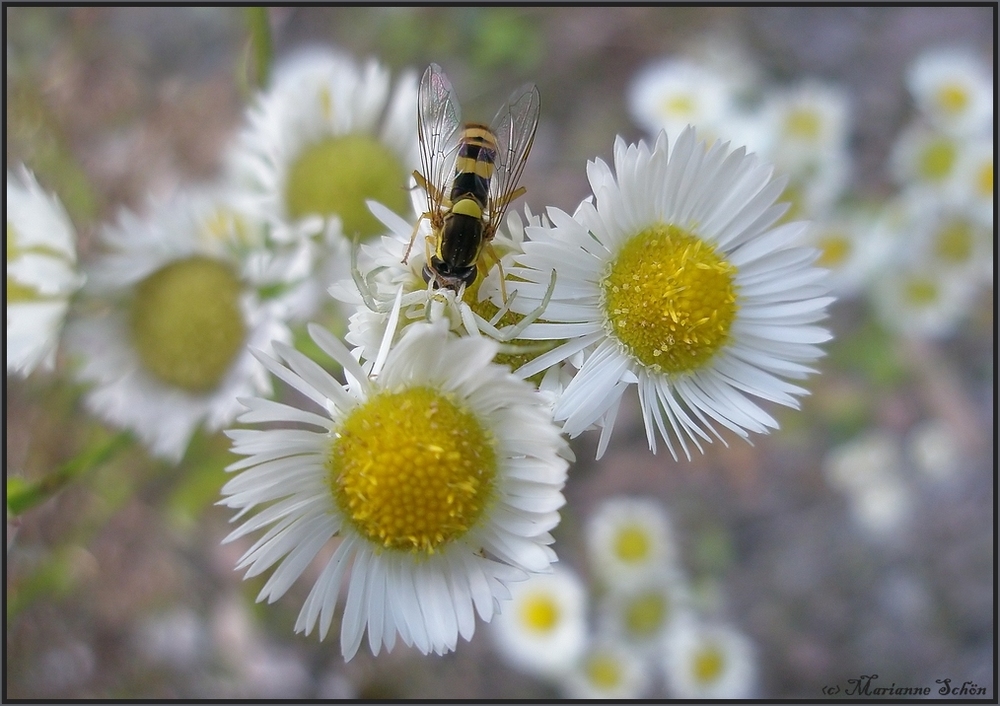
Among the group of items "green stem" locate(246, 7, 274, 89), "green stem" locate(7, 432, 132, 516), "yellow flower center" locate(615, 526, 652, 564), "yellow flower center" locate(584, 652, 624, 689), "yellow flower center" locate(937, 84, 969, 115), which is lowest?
"yellow flower center" locate(584, 652, 624, 689)

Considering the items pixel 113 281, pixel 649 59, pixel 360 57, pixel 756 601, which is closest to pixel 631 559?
pixel 756 601

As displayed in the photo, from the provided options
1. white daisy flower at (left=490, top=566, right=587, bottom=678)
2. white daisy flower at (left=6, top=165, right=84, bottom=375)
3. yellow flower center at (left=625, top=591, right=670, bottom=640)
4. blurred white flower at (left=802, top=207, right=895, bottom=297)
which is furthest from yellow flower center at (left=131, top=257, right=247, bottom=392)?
blurred white flower at (left=802, top=207, right=895, bottom=297)

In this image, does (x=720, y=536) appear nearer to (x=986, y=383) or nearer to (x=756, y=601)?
(x=756, y=601)

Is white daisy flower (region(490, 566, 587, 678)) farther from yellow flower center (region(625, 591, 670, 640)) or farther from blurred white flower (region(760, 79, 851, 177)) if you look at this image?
blurred white flower (region(760, 79, 851, 177))

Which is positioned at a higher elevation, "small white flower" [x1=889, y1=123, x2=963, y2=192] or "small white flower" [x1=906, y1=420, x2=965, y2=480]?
"small white flower" [x1=889, y1=123, x2=963, y2=192]

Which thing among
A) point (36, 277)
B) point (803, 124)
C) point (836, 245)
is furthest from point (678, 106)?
point (36, 277)

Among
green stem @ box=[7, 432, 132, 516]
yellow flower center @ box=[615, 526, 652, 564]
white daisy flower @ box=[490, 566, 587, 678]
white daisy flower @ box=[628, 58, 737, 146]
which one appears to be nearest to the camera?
green stem @ box=[7, 432, 132, 516]

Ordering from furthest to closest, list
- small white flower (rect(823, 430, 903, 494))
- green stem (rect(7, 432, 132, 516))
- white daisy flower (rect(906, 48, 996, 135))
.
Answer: small white flower (rect(823, 430, 903, 494)) < white daisy flower (rect(906, 48, 996, 135)) < green stem (rect(7, 432, 132, 516))
